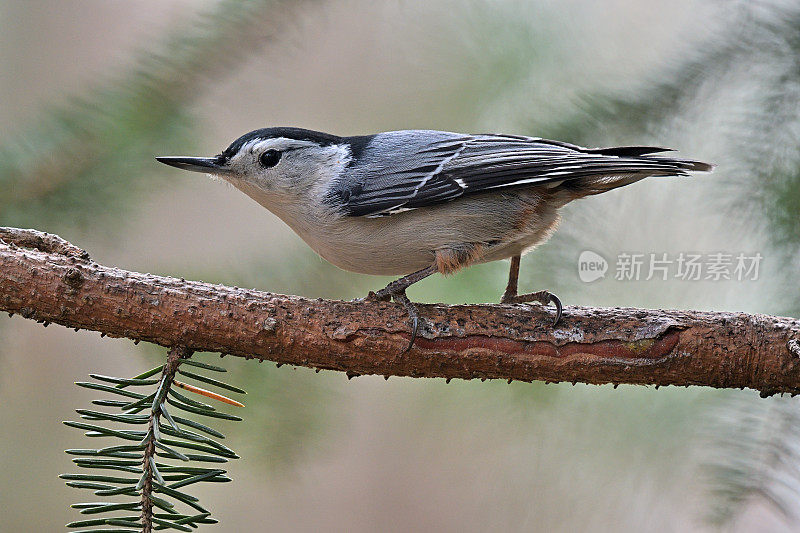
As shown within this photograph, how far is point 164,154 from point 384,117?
24.7 inches

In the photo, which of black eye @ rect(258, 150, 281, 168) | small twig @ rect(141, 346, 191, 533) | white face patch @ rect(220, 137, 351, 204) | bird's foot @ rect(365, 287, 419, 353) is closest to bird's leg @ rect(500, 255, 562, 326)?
bird's foot @ rect(365, 287, 419, 353)

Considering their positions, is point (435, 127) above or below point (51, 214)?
above

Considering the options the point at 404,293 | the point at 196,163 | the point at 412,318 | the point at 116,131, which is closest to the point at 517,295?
the point at 404,293

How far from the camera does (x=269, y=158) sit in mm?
1451

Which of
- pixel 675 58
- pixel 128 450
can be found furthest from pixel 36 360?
pixel 675 58

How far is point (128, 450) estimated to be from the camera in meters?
0.92

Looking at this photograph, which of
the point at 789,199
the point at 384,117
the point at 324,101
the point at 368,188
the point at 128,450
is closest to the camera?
the point at 128,450

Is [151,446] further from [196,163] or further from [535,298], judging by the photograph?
[535,298]

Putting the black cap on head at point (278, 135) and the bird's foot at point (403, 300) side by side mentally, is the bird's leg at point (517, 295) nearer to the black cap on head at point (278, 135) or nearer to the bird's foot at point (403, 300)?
the bird's foot at point (403, 300)

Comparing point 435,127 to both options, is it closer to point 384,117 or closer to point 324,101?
point 384,117

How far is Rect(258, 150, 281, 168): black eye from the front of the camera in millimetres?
1445

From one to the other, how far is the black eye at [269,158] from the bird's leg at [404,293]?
0.36m

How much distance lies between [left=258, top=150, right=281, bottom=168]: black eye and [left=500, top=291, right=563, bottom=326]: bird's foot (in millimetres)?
523

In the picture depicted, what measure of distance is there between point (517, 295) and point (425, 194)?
0.26 meters
